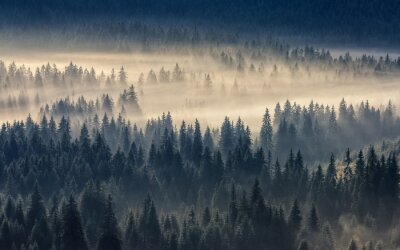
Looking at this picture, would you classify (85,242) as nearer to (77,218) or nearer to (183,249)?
(77,218)

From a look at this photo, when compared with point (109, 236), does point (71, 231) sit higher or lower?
higher

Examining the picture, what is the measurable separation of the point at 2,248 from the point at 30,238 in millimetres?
5663

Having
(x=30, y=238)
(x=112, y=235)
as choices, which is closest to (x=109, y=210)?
(x=112, y=235)

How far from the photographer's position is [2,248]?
198 metres

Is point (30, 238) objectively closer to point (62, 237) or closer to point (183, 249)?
point (62, 237)

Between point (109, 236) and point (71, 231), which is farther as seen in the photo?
point (71, 231)

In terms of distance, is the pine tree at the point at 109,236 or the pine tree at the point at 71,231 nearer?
the pine tree at the point at 109,236

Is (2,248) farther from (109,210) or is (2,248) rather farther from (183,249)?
(183,249)

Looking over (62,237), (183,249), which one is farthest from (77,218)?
(183,249)

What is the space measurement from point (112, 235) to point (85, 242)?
5.54 meters

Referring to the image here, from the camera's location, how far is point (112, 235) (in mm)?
193125

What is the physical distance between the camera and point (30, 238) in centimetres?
19975

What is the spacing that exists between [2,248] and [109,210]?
71.9 feet

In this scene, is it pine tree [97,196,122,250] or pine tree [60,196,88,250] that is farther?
pine tree [60,196,88,250]
